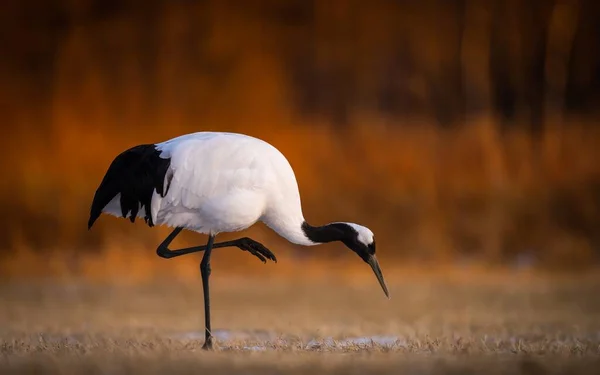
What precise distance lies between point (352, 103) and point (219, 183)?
9039 mm

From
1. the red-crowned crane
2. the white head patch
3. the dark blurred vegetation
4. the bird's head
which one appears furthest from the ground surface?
the dark blurred vegetation

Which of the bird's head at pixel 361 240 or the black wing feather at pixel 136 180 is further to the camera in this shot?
the bird's head at pixel 361 240

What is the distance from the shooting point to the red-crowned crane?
7.95 metres

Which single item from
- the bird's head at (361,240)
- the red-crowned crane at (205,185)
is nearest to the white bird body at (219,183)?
the red-crowned crane at (205,185)

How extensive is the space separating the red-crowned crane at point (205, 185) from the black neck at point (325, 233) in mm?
196

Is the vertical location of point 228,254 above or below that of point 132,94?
below

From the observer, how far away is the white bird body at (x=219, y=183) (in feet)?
26.1

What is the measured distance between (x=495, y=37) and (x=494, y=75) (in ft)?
1.77

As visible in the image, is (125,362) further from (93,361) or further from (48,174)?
(48,174)

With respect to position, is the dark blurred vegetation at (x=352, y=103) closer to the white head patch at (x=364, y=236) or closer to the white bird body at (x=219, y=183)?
the white head patch at (x=364, y=236)

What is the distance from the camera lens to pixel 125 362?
6586 mm

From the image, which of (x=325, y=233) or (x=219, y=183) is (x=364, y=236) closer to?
(x=325, y=233)

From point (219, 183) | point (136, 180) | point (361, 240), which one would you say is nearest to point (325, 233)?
point (361, 240)

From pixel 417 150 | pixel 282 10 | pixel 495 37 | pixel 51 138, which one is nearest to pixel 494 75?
pixel 495 37
